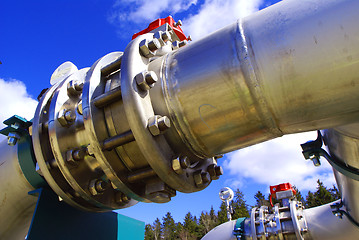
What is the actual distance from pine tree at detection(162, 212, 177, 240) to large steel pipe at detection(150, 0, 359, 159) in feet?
139

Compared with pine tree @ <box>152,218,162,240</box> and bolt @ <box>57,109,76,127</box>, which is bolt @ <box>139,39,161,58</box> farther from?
pine tree @ <box>152,218,162,240</box>

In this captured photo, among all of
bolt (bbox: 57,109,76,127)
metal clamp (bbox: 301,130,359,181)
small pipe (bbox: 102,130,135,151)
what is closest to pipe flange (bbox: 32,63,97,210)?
bolt (bbox: 57,109,76,127)

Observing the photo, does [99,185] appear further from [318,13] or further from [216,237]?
[216,237]

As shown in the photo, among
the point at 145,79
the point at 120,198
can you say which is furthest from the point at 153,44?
the point at 120,198

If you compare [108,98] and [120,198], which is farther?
[120,198]

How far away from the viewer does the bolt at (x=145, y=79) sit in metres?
1.15

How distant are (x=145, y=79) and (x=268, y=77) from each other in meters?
0.51

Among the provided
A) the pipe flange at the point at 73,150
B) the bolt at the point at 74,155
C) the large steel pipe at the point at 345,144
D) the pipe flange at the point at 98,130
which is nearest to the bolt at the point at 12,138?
the pipe flange at the point at 73,150

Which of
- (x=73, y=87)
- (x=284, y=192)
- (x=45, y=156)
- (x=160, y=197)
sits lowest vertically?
(x=160, y=197)

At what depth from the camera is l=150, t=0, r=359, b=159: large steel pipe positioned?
921 mm

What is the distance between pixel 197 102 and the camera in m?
1.14

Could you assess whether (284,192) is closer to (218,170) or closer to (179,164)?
(218,170)

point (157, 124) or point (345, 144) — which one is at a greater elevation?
point (345, 144)

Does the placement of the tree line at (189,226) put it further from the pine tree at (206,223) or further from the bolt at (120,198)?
the bolt at (120,198)
